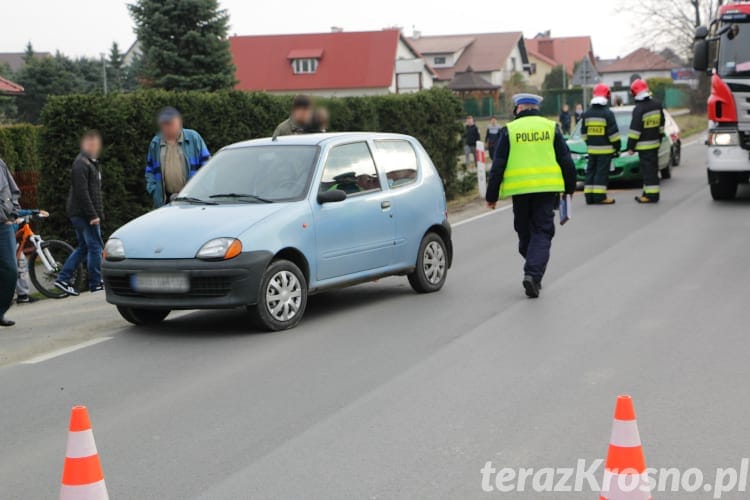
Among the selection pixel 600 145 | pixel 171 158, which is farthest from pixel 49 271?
pixel 600 145

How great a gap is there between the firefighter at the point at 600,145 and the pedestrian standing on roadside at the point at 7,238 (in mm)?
11808

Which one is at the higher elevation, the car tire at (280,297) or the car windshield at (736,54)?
the car windshield at (736,54)

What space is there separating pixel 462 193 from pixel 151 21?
86.4 feet

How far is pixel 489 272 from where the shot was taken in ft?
41.3

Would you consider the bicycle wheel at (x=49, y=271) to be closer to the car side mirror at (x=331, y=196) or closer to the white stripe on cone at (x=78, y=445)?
the car side mirror at (x=331, y=196)

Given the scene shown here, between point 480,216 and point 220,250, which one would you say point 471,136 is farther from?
point 220,250

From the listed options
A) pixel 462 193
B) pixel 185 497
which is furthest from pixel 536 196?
pixel 462 193

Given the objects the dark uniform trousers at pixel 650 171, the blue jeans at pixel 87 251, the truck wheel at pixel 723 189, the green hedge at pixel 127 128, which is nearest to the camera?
Result: the blue jeans at pixel 87 251

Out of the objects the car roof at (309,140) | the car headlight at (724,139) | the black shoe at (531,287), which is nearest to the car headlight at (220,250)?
the car roof at (309,140)

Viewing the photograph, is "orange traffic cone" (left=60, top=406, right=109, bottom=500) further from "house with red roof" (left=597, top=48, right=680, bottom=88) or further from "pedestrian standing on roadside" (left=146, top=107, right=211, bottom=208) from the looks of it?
"house with red roof" (left=597, top=48, right=680, bottom=88)

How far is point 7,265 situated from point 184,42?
125 feet

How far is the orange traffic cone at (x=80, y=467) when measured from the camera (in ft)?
15.0

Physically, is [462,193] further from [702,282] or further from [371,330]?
[371,330]

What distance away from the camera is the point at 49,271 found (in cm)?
1295
